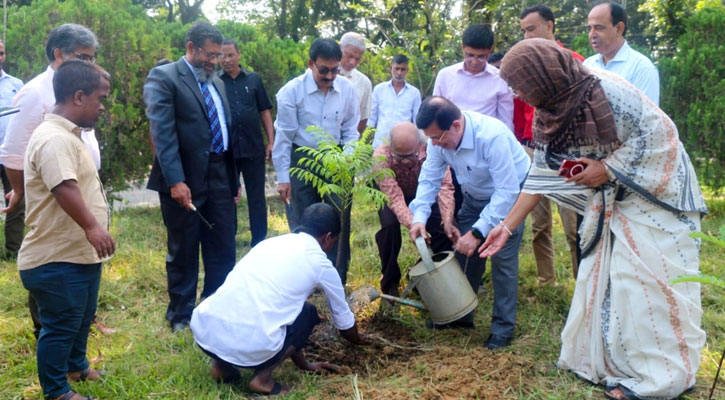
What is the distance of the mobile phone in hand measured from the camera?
3041 mm

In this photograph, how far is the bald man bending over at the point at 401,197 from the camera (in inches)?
168

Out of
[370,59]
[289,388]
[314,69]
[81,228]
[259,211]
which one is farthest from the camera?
[370,59]

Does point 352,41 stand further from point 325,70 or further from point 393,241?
point 393,241

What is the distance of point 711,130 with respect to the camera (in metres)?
7.25

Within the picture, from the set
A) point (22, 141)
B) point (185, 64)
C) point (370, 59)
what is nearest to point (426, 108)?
point (185, 64)

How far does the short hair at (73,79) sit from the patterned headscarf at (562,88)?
1.99 meters

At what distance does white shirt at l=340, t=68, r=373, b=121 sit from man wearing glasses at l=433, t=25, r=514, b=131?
1.26 metres

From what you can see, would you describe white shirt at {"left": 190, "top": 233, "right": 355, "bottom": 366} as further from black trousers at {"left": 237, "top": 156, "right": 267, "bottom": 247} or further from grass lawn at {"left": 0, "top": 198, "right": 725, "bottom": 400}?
black trousers at {"left": 237, "top": 156, "right": 267, "bottom": 247}

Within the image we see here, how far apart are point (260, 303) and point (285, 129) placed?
2080 millimetres

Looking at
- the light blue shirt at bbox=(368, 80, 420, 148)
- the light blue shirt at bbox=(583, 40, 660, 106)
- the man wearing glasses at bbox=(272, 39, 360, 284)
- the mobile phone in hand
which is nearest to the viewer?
the mobile phone in hand

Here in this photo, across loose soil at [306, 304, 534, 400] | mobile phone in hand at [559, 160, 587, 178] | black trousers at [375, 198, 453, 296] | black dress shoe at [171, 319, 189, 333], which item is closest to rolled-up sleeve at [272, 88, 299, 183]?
black trousers at [375, 198, 453, 296]

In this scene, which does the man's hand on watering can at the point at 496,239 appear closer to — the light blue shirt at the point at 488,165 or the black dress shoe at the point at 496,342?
the light blue shirt at the point at 488,165

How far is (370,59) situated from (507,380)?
25.0 ft

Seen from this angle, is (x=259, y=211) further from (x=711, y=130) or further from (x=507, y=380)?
(x=711, y=130)
